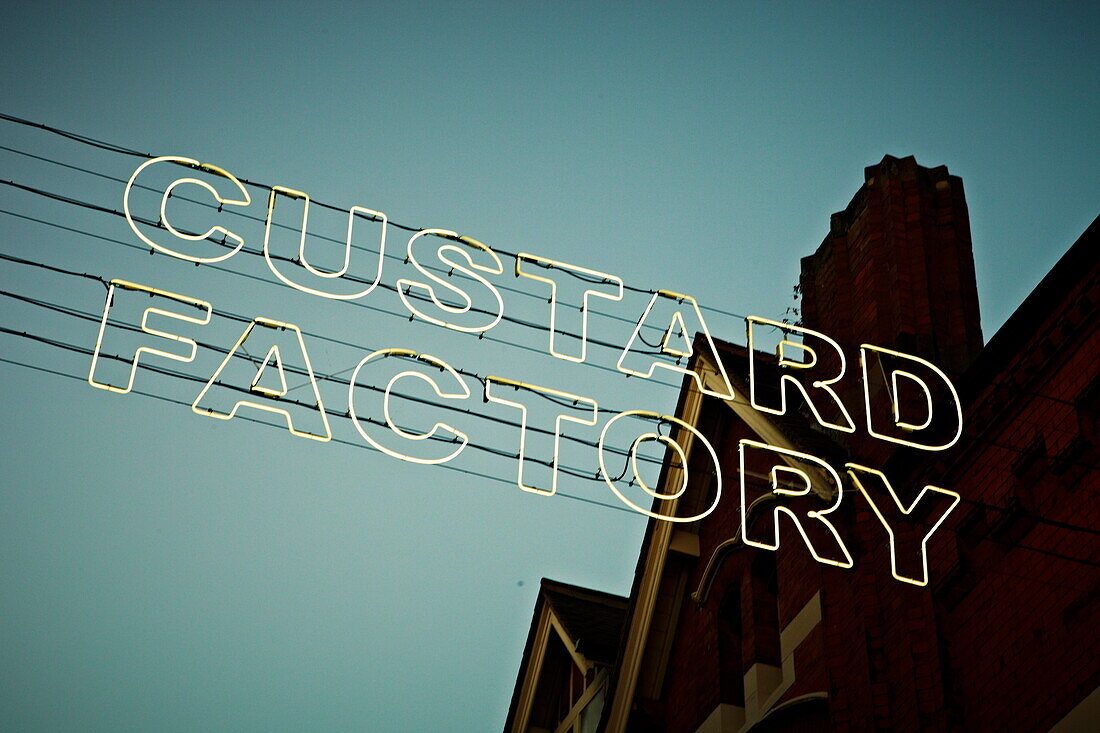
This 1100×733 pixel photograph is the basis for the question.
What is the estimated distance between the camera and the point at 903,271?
15.0 meters

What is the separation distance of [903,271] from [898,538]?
10.8 ft

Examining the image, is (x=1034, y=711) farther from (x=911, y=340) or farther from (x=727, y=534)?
(x=727, y=534)

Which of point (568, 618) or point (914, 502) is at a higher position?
point (568, 618)

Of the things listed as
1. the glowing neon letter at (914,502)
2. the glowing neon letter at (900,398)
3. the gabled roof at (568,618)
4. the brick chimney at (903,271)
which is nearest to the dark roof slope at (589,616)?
the gabled roof at (568,618)

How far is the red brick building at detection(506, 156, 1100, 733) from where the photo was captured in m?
11.4

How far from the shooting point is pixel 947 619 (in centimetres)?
1234

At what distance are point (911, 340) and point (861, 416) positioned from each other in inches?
42.2

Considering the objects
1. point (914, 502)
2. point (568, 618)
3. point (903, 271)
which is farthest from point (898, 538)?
point (568, 618)

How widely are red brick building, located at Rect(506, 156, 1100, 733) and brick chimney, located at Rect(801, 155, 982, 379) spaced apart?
0.09ft

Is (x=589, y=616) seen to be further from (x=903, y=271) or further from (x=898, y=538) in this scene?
(x=898, y=538)

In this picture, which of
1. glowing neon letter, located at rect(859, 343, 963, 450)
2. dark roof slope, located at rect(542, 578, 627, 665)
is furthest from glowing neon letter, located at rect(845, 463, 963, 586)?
dark roof slope, located at rect(542, 578, 627, 665)

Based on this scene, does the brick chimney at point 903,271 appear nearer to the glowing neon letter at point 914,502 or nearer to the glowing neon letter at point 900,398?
the glowing neon letter at point 900,398

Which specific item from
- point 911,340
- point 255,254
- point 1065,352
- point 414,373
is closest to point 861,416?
point 911,340

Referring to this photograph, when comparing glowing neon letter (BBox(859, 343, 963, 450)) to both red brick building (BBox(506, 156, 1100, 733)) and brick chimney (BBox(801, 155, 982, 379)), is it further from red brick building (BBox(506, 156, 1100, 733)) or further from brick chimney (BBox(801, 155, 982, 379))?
brick chimney (BBox(801, 155, 982, 379))
